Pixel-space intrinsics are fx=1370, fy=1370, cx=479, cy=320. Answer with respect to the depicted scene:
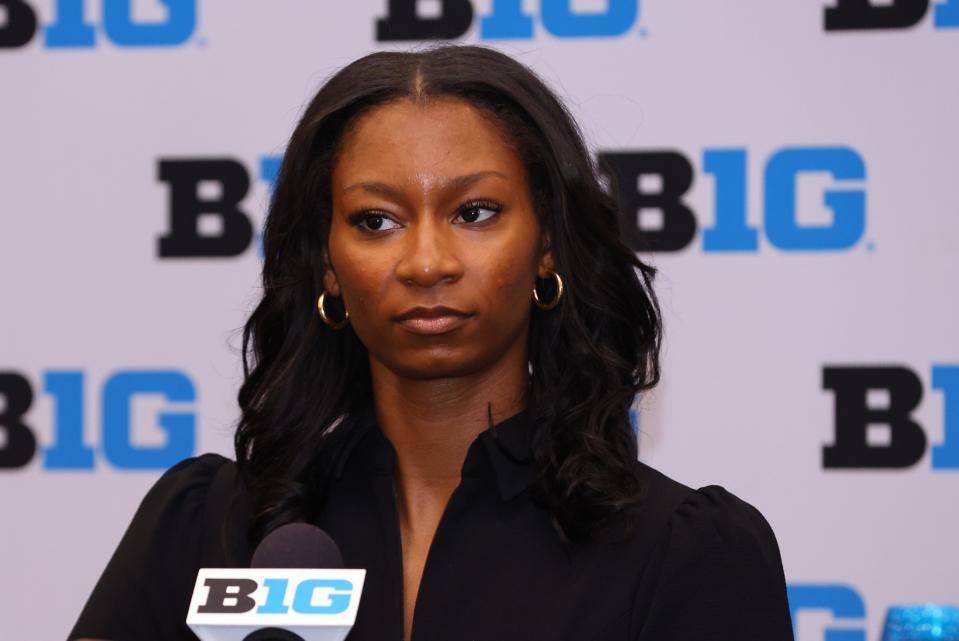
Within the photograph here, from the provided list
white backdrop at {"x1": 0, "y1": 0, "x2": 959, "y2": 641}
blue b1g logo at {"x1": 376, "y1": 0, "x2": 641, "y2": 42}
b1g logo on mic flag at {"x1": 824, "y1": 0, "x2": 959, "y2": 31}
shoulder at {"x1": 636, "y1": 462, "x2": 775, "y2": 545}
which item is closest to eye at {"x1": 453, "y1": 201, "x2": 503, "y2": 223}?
shoulder at {"x1": 636, "y1": 462, "x2": 775, "y2": 545}

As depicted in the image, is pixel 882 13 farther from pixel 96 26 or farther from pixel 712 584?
pixel 96 26

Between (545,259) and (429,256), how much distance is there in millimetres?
240

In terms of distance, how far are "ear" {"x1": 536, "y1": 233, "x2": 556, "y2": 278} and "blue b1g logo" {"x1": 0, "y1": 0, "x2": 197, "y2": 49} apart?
5.03 feet

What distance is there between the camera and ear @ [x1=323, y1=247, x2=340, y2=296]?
204 cm

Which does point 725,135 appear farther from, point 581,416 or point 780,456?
point 581,416

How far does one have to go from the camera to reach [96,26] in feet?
10.5

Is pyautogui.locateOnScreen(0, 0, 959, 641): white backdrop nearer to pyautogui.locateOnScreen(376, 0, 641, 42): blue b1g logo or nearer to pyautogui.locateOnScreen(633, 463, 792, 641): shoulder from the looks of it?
pyautogui.locateOnScreen(376, 0, 641, 42): blue b1g logo

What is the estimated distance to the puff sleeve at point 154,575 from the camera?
6.21 ft

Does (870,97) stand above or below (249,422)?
above

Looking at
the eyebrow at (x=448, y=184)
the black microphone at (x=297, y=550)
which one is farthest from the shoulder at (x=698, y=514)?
the black microphone at (x=297, y=550)

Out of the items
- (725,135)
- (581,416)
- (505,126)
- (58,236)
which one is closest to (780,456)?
(725,135)

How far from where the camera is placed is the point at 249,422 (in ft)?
6.80

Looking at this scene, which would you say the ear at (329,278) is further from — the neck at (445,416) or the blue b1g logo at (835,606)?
the blue b1g logo at (835,606)

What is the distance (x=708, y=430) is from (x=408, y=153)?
4.48ft
